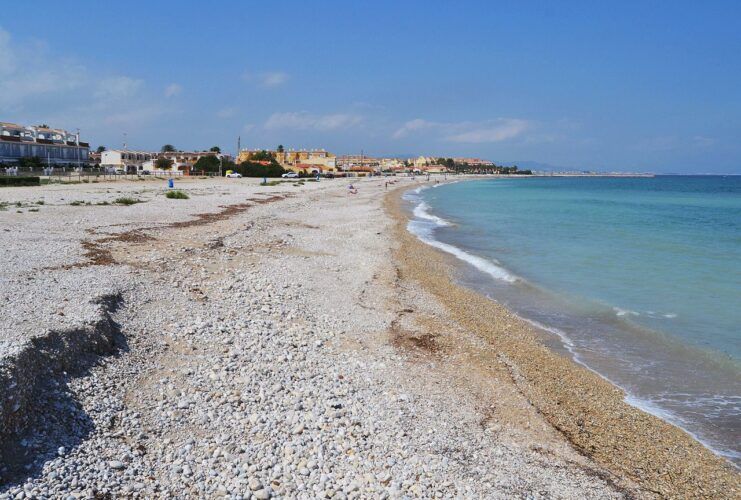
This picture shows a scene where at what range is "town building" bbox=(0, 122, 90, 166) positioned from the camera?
2469 inches

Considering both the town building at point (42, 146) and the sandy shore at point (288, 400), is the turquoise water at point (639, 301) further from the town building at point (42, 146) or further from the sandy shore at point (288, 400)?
the town building at point (42, 146)

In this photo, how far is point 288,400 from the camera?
21.5 feet

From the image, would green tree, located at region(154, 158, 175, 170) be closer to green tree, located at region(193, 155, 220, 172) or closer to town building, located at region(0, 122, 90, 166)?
green tree, located at region(193, 155, 220, 172)

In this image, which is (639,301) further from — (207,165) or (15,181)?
(207,165)

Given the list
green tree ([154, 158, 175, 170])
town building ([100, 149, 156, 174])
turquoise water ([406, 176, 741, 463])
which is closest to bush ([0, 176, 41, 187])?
turquoise water ([406, 176, 741, 463])

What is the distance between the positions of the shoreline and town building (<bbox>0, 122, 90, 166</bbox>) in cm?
6656

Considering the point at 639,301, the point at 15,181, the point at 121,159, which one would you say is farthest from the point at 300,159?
the point at 639,301

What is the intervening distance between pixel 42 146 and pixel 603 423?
7821 cm

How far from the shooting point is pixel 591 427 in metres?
7.05

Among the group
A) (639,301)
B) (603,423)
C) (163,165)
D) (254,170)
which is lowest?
(603,423)

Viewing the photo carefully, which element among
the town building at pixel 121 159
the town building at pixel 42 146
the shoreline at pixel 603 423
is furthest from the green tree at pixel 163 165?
the shoreline at pixel 603 423

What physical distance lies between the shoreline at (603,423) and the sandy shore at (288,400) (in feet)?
0.10

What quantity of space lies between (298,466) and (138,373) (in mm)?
2737

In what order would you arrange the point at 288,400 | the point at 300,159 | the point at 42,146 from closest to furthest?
1. the point at 288,400
2. the point at 42,146
3. the point at 300,159
